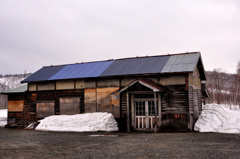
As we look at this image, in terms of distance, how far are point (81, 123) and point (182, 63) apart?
28.1 ft

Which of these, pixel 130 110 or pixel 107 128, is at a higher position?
pixel 130 110

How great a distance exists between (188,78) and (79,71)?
31.0 feet

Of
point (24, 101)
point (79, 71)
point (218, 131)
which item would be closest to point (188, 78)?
point (218, 131)

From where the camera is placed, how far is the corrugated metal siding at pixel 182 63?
16064 millimetres

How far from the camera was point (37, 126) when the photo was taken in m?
18.9

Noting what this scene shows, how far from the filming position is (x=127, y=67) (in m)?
18.8

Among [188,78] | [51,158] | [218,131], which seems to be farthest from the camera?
[188,78]

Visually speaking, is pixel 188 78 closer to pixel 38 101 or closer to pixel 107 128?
pixel 107 128

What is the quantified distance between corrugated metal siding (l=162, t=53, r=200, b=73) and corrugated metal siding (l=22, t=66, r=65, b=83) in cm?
1074

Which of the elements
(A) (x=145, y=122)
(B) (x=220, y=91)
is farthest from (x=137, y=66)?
(B) (x=220, y=91)

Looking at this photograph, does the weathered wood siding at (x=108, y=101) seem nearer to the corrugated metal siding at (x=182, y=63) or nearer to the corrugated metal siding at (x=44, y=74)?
the corrugated metal siding at (x=182, y=63)

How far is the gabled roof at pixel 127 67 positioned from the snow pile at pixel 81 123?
325 centimetres

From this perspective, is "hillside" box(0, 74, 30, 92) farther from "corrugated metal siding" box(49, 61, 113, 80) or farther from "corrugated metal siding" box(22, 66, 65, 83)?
"corrugated metal siding" box(49, 61, 113, 80)

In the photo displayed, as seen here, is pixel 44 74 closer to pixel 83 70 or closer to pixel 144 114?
pixel 83 70
